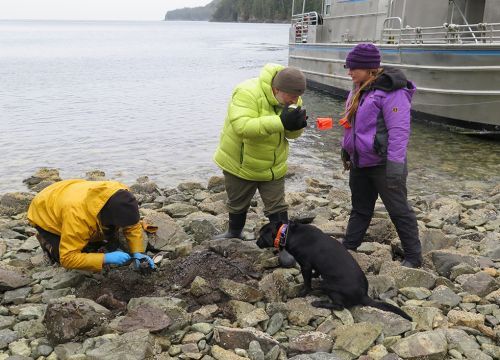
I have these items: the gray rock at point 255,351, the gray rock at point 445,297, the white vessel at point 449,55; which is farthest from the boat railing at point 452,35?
the gray rock at point 255,351

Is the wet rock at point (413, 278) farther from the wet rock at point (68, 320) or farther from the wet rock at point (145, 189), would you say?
the wet rock at point (145, 189)

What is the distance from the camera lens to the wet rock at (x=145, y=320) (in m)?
3.46

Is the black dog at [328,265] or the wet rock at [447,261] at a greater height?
the black dog at [328,265]

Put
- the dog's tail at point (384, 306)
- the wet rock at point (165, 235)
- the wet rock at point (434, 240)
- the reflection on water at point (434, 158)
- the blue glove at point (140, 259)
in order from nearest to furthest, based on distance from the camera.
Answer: the dog's tail at point (384, 306) < the blue glove at point (140, 259) < the wet rock at point (165, 235) < the wet rock at point (434, 240) < the reflection on water at point (434, 158)

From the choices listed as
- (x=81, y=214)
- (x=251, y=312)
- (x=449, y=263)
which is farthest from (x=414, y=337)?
(x=81, y=214)

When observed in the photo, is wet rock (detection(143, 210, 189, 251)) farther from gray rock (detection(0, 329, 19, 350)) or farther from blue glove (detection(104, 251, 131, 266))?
gray rock (detection(0, 329, 19, 350))

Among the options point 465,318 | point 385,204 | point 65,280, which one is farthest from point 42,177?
point 465,318

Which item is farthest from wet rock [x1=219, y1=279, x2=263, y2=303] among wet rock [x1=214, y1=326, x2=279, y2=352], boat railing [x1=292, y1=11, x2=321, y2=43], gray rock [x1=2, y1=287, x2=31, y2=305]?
boat railing [x1=292, y1=11, x2=321, y2=43]

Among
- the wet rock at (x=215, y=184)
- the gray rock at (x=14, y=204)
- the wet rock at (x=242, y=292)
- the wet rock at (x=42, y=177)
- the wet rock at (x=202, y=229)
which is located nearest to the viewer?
the wet rock at (x=242, y=292)

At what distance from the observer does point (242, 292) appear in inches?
156

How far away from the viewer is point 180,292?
411 centimetres

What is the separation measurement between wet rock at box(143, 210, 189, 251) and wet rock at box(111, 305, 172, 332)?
134 centimetres

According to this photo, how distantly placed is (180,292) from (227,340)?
873 millimetres

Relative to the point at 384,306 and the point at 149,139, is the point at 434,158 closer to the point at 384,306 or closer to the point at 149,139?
the point at 149,139
